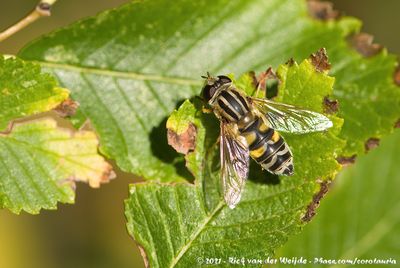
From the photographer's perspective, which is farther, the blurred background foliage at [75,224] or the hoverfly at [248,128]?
the blurred background foliage at [75,224]

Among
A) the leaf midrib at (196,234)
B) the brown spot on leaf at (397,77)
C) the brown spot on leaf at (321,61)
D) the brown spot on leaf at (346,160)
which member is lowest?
the brown spot on leaf at (346,160)

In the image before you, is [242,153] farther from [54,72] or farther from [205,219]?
[54,72]

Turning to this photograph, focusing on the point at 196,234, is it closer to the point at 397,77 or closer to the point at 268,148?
the point at 268,148

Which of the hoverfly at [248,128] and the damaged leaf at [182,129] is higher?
the damaged leaf at [182,129]

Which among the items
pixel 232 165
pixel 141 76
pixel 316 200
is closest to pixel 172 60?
pixel 141 76

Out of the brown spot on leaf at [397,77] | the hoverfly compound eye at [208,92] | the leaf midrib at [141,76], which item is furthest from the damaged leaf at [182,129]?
the brown spot on leaf at [397,77]

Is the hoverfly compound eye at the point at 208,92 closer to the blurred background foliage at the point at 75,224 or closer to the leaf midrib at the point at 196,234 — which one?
the leaf midrib at the point at 196,234

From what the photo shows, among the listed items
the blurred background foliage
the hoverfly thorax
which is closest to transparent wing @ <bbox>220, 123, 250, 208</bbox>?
the hoverfly thorax

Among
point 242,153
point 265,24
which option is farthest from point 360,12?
point 242,153
